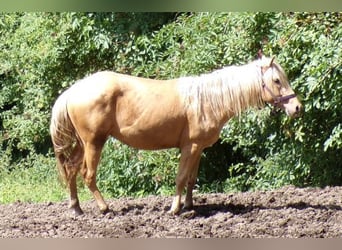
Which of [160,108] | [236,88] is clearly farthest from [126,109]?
[236,88]

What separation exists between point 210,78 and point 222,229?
105cm

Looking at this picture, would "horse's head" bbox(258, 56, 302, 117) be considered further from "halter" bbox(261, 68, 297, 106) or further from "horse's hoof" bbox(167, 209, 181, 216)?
"horse's hoof" bbox(167, 209, 181, 216)

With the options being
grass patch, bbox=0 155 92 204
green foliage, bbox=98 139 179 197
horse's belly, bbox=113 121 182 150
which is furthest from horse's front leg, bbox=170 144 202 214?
grass patch, bbox=0 155 92 204

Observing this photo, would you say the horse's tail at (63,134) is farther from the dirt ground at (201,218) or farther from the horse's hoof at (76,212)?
the dirt ground at (201,218)

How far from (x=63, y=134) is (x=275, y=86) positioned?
4.92ft

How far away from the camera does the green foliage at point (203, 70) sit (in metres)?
5.80

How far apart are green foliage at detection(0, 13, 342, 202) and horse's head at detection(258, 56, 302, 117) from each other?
0.88m

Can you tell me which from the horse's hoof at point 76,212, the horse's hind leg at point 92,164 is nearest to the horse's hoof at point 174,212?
the horse's hind leg at point 92,164

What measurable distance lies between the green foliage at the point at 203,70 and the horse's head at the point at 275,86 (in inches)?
34.5

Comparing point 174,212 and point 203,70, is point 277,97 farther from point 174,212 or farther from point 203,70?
point 203,70

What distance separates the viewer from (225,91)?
4.42 m

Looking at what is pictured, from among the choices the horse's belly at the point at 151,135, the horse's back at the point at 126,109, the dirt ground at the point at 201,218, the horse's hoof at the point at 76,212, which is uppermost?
the horse's back at the point at 126,109

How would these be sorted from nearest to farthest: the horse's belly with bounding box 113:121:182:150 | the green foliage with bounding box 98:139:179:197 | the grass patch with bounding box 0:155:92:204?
the horse's belly with bounding box 113:121:182:150 < the green foliage with bounding box 98:139:179:197 < the grass patch with bounding box 0:155:92:204

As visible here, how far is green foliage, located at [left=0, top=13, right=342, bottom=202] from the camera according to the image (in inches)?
228
